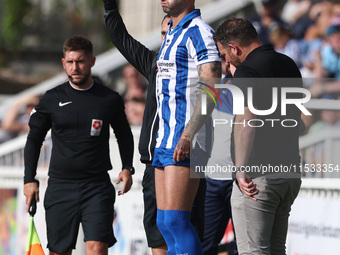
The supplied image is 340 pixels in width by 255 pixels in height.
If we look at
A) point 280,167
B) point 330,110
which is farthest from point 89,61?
point 330,110

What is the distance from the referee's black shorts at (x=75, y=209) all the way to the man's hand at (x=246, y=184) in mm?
1753

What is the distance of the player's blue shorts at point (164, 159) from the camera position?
211 inches

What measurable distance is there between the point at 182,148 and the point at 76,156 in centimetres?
164

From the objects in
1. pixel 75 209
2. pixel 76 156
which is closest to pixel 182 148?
pixel 76 156

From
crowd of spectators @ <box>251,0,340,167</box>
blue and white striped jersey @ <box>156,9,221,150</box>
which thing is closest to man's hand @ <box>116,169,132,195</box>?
blue and white striped jersey @ <box>156,9,221,150</box>

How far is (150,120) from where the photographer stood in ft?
19.4

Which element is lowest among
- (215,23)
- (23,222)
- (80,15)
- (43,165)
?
(23,222)

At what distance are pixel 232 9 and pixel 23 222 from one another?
8522mm

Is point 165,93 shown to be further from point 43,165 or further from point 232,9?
point 232,9

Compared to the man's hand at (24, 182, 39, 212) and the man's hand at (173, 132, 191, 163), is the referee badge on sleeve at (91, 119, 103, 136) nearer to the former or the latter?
the man's hand at (24, 182, 39, 212)

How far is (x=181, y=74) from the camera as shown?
17.8 ft

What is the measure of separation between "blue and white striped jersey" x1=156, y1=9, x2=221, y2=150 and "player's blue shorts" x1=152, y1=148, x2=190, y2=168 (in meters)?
0.04

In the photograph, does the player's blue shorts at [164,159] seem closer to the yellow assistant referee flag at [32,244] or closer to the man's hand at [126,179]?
the man's hand at [126,179]

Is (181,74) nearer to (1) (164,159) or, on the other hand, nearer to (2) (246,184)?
(1) (164,159)
